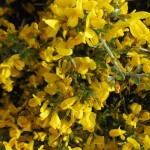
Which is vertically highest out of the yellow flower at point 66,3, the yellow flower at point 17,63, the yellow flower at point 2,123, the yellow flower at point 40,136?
the yellow flower at point 66,3

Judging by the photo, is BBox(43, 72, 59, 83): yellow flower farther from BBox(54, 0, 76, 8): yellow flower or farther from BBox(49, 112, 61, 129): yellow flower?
BBox(54, 0, 76, 8): yellow flower

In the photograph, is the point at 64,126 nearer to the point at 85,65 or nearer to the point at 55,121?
the point at 55,121

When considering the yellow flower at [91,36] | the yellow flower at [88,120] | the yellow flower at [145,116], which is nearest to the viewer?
the yellow flower at [91,36]

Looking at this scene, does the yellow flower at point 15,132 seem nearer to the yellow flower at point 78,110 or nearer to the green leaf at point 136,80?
the yellow flower at point 78,110

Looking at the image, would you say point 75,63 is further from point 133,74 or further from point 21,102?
point 21,102

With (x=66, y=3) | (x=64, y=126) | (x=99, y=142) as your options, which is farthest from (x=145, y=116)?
(x=66, y=3)

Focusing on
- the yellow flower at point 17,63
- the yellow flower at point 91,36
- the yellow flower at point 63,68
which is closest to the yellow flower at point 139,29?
the yellow flower at point 91,36

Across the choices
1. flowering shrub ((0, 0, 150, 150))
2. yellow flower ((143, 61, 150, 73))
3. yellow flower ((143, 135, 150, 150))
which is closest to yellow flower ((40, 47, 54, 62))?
flowering shrub ((0, 0, 150, 150))
